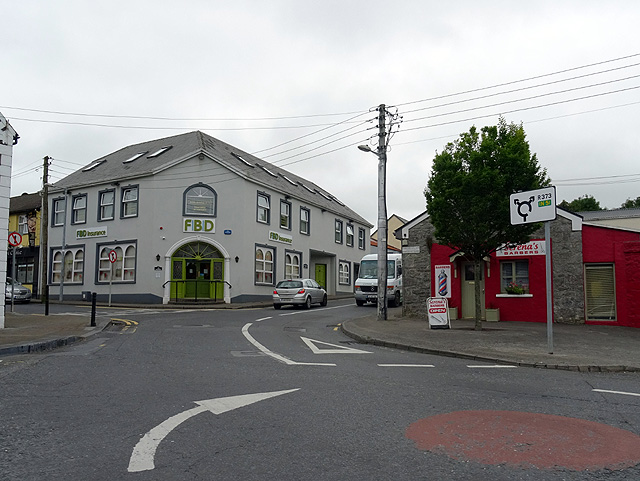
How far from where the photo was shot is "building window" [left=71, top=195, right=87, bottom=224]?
105 ft

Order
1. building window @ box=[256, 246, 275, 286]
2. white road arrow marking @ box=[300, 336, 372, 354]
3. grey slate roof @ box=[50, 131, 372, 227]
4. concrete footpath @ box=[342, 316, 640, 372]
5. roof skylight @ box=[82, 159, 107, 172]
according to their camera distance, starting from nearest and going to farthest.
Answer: concrete footpath @ box=[342, 316, 640, 372] → white road arrow marking @ box=[300, 336, 372, 354] → grey slate roof @ box=[50, 131, 372, 227] → building window @ box=[256, 246, 275, 286] → roof skylight @ box=[82, 159, 107, 172]

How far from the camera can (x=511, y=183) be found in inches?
589

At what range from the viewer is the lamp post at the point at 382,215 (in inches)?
736

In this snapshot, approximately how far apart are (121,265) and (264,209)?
8.87m

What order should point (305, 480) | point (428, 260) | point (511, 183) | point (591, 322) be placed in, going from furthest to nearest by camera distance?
point (428, 260)
point (591, 322)
point (511, 183)
point (305, 480)

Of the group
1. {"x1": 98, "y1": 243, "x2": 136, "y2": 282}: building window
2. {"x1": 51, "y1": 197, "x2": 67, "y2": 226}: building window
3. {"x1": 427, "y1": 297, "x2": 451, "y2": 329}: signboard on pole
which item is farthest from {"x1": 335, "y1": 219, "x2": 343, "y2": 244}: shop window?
{"x1": 427, "y1": 297, "x2": 451, "y2": 329}: signboard on pole

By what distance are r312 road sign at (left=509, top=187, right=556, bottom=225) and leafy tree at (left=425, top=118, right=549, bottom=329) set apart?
335 cm

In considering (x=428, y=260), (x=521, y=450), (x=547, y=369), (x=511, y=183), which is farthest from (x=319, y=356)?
(x=428, y=260)

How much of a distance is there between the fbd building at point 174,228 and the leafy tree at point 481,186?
1605 centimetres

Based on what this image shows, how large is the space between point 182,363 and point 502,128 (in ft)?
37.7

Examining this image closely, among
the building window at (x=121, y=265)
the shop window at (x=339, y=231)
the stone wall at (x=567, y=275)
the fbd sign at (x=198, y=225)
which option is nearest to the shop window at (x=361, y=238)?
the shop window at (x=339, y=231)

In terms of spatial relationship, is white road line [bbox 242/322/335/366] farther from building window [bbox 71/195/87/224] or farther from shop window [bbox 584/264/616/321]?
building window [bbox 71/195/87/224]

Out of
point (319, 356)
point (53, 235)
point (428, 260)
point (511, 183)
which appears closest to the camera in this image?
point (319, 356)

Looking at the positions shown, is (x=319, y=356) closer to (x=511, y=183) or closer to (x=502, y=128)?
(x=511, y=183)
